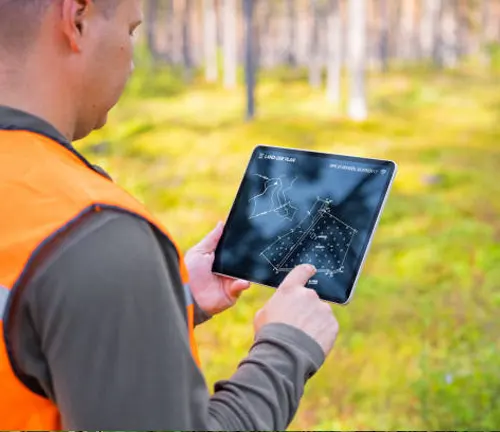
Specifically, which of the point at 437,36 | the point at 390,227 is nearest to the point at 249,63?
the point at 390,227

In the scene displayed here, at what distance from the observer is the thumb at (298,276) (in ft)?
4.72

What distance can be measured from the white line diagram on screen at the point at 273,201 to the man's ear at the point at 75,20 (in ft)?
1.81

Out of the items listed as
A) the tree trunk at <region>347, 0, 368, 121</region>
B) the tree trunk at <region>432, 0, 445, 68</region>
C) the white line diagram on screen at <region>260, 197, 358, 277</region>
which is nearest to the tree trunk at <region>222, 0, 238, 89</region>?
the tree trunk at <region>347, 0, 368, 121</region>

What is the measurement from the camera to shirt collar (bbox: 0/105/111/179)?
1235 millimetres

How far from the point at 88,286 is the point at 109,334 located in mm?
70

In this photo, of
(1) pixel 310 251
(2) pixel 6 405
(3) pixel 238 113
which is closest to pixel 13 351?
(2) pixel 6 405

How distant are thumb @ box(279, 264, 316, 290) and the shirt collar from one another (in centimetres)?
40

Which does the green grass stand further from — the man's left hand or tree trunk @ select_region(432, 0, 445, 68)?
tree trunk @ select_region(432, 0, 445, 68)

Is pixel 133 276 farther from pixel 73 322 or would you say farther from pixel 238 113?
pixel 238 113

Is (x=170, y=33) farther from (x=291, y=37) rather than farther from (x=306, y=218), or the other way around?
(x=306, y=218)

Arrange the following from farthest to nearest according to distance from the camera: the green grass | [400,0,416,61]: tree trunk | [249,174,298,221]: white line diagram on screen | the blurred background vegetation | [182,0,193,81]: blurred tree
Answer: [400,0,416,61]: tree trunk → [182,0,193,81]: blurred tree → the blurred background vegetation → the green grass → [249,174,298,221]: white line diagram on screen

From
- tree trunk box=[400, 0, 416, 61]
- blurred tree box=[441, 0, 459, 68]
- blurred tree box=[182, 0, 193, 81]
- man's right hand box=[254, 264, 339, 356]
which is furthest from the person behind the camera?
tree trunk box=[400, 0, 416, 61]

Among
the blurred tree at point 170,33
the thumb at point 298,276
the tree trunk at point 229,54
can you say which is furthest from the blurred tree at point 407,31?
the thumb at point 298,276

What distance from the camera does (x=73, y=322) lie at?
41.6 inches
